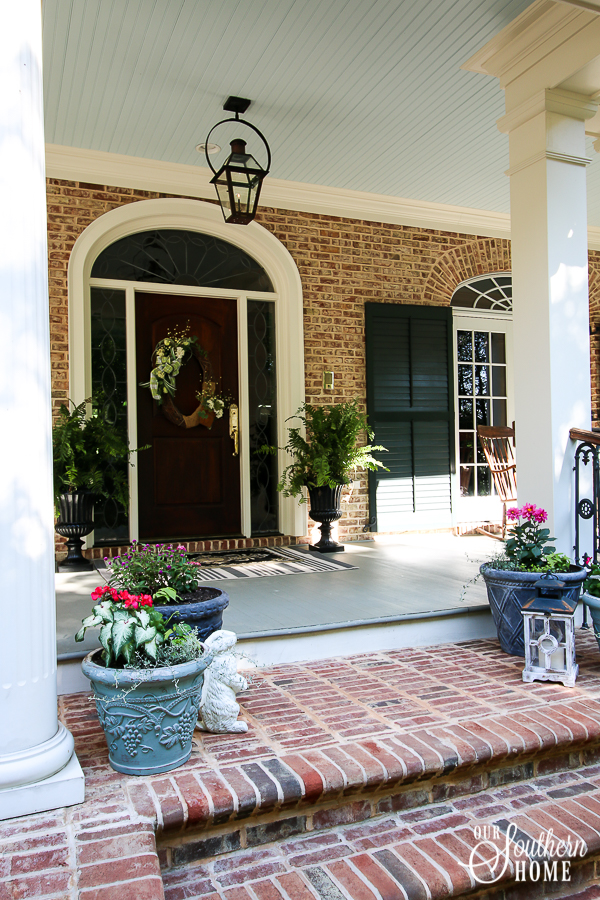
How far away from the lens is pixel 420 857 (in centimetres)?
184

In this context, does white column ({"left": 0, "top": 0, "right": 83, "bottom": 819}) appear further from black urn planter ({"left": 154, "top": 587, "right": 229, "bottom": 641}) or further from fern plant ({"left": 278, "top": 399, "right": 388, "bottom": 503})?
fern plant ({"left": 278, "top": 399, "right": 388, "bottom": 503})

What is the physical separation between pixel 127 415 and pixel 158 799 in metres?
3.82

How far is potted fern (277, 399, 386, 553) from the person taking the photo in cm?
532

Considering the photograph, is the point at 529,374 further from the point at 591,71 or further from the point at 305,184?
the point at 305,184

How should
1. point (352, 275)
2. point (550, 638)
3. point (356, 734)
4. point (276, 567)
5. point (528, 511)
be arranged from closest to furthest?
point (356, 734) → point (550, 638) → point (528, 511) → point (276, 567) → point (352, 275)

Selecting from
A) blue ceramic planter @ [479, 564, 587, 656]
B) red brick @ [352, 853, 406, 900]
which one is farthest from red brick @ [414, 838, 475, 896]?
blue ceramic planter @ [479, 564, 587, 656]

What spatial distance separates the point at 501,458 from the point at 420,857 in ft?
14.5

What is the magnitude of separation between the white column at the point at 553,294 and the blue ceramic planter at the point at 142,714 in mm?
2207

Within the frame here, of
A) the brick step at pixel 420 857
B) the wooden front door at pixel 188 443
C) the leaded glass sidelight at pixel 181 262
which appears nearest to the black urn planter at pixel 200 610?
the brick step at pixel 420 857

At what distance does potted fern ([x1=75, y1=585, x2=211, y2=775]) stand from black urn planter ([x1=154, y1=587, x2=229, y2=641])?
0.30 metres

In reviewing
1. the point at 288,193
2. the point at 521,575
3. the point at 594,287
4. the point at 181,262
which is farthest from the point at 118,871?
the point at 594,287

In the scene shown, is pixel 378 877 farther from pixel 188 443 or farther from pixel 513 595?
pixel 188 443

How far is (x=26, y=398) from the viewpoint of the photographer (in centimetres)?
191

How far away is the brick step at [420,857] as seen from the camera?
5.69ft
